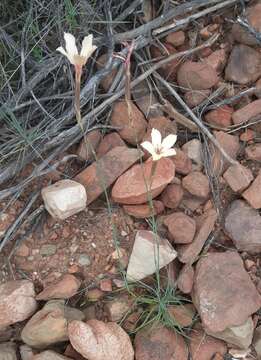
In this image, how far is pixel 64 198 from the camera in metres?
1.81

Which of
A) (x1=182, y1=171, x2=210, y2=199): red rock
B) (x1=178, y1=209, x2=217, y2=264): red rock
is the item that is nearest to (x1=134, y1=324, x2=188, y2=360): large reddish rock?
(x1=178, y1=209, x2=217, y2=264): red rock

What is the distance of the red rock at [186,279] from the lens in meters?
1.83

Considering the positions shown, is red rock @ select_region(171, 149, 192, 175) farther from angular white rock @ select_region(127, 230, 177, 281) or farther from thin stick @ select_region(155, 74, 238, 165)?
angular white rock @ select_region(127, 230, 177, 281)

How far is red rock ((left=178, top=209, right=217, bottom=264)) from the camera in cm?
186

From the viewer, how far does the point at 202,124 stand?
2.00 meters

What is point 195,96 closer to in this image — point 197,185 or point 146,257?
point 197,185

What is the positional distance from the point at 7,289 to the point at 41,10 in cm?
102

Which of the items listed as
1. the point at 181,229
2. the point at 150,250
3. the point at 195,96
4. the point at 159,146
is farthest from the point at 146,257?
the point at 195,96

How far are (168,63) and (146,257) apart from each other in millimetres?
743

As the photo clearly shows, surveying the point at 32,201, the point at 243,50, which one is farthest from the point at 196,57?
the point at 32,201

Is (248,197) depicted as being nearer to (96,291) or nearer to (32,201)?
(96,291)

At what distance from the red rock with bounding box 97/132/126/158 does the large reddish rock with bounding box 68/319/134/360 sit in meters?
0.59

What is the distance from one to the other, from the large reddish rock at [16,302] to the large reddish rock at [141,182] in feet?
1.34

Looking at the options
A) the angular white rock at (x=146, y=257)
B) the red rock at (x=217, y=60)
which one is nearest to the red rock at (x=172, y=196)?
the angular white rock at (x=146, y=257)
